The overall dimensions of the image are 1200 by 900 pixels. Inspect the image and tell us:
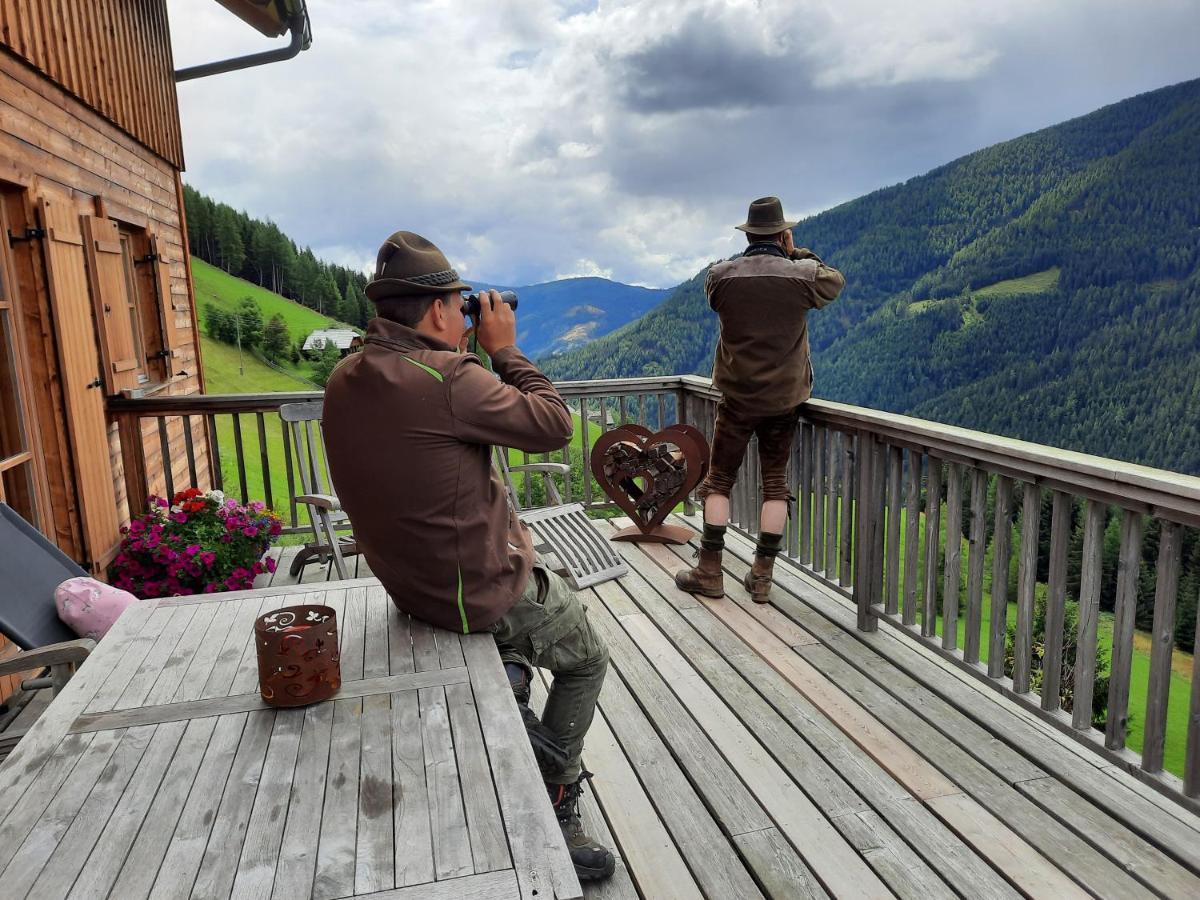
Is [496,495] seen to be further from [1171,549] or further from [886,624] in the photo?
[886,624]

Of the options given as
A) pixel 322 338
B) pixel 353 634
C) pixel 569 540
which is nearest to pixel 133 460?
pixel 569 540

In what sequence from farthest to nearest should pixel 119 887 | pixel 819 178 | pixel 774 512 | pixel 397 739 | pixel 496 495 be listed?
pixel 819 178, pixel 774 512, pixel 496 495, pixel 397 739, pixel 119 887

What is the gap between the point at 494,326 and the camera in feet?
5.93

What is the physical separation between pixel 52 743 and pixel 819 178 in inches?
6812

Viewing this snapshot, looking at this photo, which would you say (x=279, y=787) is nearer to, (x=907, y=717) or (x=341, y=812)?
(x=341, y=812)

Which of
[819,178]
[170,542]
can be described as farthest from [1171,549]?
[819,178]

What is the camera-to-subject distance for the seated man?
1.58m

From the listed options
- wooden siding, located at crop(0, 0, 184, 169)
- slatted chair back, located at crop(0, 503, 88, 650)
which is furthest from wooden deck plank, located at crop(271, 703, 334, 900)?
wooden siding, located at crop(0, 0, 184, 169)

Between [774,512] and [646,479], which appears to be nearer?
[774,512]

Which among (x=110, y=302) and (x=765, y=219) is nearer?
(x=765, y=219)

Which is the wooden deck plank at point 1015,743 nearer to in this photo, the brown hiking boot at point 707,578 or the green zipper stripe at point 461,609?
the brown hiking boot at point 707,578

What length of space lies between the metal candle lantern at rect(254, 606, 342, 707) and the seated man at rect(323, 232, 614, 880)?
0.31 m

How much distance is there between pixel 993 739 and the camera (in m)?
2.53

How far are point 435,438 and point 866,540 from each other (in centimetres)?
232
